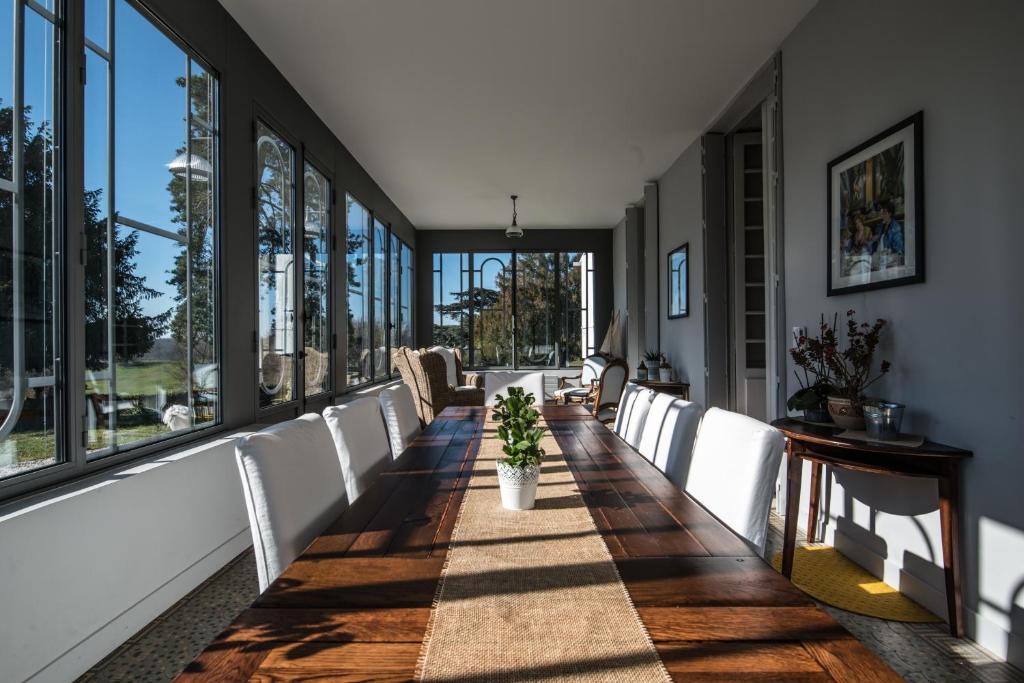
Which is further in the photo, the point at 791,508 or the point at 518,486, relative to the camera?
the point at 791,508

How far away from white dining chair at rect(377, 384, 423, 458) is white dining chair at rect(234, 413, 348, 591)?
3.01ft

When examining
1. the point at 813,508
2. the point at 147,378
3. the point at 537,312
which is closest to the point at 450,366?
the point at 537,312

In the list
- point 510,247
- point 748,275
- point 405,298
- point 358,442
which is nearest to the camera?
point 358,442

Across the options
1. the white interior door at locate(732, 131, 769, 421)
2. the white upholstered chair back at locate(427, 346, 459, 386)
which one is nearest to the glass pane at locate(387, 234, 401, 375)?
the white upholstered chair back at locate(427, 346, 459, 386)

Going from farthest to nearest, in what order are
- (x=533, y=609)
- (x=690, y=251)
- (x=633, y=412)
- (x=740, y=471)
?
(x=690, y=251) → (x=633, y=412) → (x=740, y=471) → (x=533, y=609)

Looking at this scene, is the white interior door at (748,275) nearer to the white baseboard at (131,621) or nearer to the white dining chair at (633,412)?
the white dining chair at (633,412)

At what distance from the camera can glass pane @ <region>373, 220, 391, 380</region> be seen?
6.82 m

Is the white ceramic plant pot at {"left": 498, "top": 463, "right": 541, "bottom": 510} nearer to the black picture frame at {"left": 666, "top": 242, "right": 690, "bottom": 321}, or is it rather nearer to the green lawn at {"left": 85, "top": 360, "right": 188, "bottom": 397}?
the green lawn at {"left": 85, "top": 360, "right": 188, "bottom": 397}

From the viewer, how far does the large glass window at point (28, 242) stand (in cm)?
186

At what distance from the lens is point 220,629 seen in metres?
2.26

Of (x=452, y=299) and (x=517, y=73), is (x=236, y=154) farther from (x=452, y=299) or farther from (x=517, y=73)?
(x=452, y=299)

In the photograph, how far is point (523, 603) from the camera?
0.96 m

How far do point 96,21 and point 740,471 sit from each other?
2.98 meters

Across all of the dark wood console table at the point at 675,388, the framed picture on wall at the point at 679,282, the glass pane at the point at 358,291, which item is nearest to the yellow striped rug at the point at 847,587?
the dark wood console table at the point at 675,388
